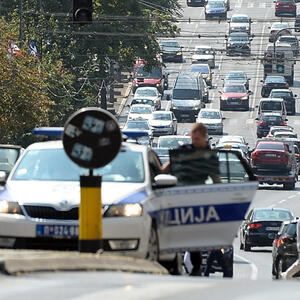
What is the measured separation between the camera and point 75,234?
1209cm

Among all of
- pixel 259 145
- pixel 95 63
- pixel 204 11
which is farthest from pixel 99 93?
pixel 204 11

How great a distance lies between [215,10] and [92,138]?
345 ft

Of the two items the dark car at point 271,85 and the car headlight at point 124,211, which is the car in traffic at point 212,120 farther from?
the car headlight at point 124,211

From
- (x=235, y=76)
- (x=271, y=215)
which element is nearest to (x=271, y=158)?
(x=271, y=215)

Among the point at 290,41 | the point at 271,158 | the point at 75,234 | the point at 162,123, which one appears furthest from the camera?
the point at 290,41

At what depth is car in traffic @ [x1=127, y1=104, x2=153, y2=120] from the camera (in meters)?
77.6

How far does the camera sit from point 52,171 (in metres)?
13.4

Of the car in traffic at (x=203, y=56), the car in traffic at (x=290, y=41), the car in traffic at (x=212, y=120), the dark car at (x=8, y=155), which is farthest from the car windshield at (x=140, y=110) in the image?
the dark car at (x=8, y=155)

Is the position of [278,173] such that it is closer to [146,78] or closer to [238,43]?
[146,78]

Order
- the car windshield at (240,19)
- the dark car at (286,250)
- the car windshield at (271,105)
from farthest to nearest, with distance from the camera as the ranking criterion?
1. the car windshield at (240,19)
2. the car windshield at (271,105)
3. the dark car at (286,250)

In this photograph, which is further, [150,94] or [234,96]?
[150,94]

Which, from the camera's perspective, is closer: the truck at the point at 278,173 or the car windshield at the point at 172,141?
the truck at the point at 278,173

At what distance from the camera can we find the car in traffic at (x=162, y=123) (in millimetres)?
74875

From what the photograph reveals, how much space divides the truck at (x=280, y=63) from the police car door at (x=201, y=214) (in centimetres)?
8255
